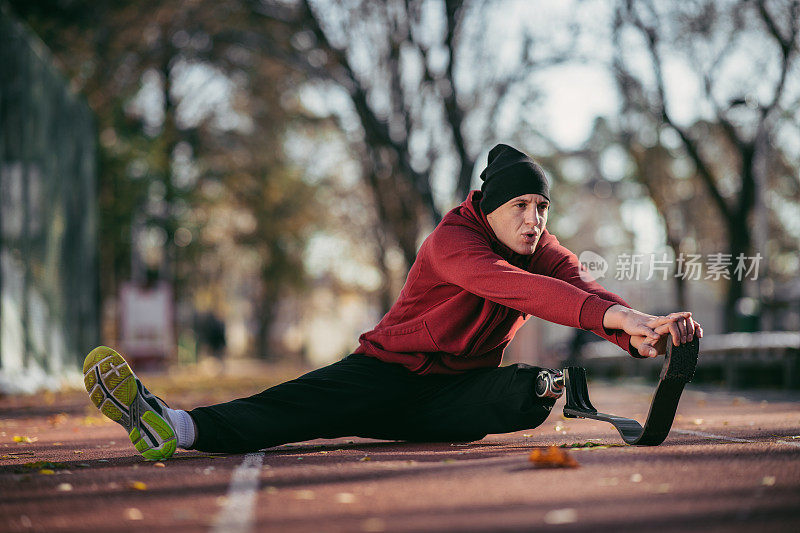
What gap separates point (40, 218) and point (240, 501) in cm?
1236

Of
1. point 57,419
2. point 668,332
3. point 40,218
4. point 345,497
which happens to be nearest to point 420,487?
point 345,497

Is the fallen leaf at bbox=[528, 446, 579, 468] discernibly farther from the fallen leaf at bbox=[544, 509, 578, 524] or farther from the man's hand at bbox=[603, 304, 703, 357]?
the fallen leaf at bbox=[544, 509, 578, 524]

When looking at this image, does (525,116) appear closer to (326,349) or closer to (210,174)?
(210,174)

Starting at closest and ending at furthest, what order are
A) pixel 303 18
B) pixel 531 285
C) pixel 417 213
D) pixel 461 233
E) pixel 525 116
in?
pixel 531 285 < pixel 461 233 < pixel 303 18 < pixel 525 116 < pixel 417 213

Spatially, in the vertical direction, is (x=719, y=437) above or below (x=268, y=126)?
below

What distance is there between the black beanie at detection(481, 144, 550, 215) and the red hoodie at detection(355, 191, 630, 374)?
0.14 metres

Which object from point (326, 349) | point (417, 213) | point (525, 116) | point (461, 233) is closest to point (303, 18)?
point (525, 116)

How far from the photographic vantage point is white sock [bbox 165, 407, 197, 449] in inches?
198

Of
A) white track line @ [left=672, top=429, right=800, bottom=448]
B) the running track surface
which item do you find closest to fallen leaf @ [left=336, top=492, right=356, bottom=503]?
the running track surface

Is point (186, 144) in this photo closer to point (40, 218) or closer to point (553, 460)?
point (40, 218)

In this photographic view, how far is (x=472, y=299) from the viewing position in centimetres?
538

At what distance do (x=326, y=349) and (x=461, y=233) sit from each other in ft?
199

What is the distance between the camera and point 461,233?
5414mm

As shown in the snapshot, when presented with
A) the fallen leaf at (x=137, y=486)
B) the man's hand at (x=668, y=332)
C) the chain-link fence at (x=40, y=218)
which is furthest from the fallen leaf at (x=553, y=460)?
the chain-link fence at (x=40, y=218)
